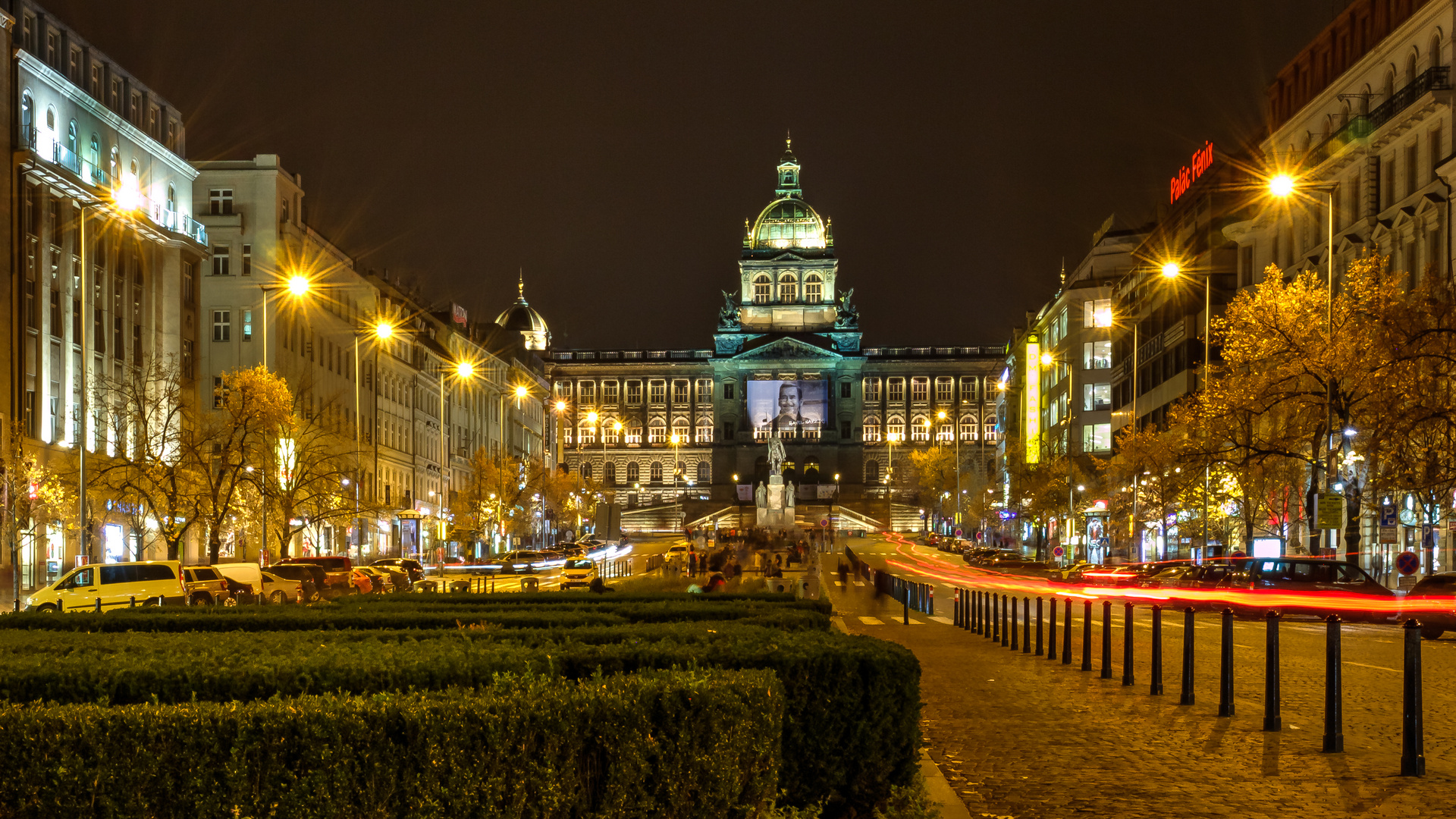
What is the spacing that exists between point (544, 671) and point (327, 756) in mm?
2197

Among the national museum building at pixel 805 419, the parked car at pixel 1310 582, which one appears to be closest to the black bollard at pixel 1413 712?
the parked car at pixel 1310 582

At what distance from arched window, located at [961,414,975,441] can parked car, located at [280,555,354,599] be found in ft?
492

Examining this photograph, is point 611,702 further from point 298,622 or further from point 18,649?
point 298,622

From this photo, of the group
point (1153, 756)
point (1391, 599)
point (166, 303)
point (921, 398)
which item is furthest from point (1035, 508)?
point (921, 398)

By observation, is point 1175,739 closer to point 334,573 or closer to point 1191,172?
point 334,573

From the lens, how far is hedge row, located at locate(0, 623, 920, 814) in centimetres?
781

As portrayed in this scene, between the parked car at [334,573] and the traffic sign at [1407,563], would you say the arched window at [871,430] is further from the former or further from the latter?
the traffic sign at [1407,563]

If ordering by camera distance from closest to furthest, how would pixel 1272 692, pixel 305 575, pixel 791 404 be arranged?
1. pixel 1272 692
2. pixel 305 575
3. pixel 791 404

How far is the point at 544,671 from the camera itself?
8.65 meters

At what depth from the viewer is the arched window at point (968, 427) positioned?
194 metres

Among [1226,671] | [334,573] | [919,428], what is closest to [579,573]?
[334,573]

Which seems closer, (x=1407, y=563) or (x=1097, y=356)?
(x=1407, y=563)

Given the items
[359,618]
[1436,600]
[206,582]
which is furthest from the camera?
[206,582]

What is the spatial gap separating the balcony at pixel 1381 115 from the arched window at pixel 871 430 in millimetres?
138365
